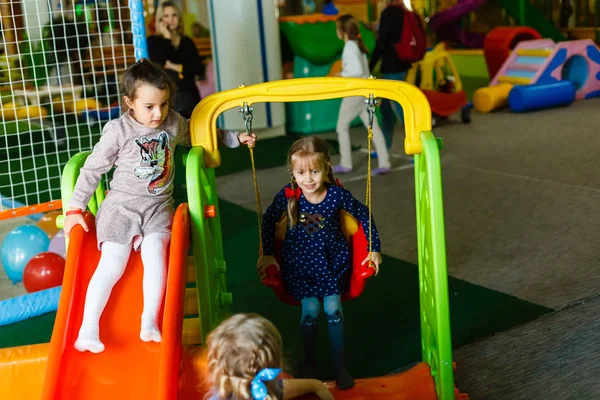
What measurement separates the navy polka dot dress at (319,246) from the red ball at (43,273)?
164cm

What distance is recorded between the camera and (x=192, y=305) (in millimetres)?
3035

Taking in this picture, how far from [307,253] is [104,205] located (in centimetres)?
80

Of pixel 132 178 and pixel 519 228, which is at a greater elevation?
pixel 132 178

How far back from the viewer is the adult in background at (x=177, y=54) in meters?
5.63

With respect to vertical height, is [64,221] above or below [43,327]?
above

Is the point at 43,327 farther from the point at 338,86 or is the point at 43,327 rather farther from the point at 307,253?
the point at 338,86

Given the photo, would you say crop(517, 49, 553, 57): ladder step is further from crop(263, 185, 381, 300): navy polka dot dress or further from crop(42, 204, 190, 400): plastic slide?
crop(42, 204, 190, 400): plastic slide

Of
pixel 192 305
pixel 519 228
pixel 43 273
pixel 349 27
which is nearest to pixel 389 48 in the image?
pixel 349 27

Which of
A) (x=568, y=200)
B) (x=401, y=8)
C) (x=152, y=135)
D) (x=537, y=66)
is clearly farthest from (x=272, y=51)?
(x=152, y=135)

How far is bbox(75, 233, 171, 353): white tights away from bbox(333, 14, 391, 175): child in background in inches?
145

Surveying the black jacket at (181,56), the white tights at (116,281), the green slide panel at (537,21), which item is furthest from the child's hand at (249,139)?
the green slide panel at (537,21)

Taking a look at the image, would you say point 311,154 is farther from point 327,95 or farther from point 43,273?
point 43,273

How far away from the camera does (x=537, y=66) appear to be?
8.97 meters

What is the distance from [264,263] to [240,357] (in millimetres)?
1072
